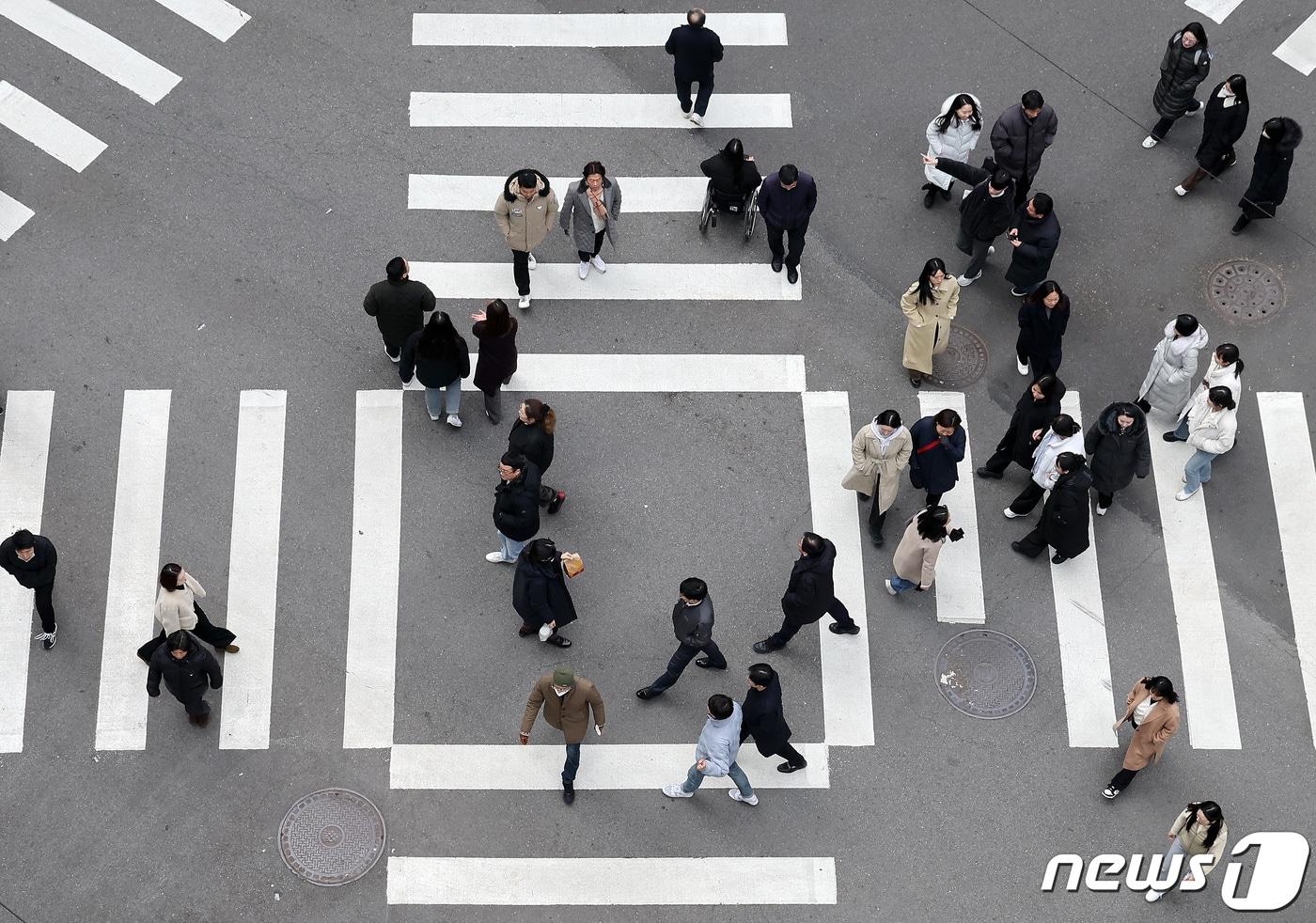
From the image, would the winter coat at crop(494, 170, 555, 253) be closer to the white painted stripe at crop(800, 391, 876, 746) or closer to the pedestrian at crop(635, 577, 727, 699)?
the white painted stripe at crop(800, 391, 876, 746)

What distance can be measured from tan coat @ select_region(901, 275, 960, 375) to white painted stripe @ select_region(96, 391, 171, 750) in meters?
7.55

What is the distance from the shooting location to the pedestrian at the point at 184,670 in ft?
43.0

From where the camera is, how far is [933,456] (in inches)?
570

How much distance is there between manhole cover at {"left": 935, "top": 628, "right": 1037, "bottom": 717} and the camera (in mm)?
14281

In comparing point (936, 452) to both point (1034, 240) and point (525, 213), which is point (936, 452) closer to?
point (1034, 240)

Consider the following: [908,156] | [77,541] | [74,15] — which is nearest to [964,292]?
[908,156]

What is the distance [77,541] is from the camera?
14891mm

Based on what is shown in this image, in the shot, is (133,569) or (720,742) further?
(133,569)

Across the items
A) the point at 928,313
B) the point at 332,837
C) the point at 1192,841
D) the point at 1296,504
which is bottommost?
the point at 1192,841

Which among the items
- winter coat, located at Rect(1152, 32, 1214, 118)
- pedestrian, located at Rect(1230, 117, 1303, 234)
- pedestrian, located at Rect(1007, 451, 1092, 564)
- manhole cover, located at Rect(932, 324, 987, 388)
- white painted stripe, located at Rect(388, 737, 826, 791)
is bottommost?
white painted stripe, located at Rect(388, 737, 826, 791)

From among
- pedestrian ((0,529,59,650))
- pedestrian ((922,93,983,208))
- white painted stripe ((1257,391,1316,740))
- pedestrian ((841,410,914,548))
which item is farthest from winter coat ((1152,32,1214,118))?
pedestrian ((0,529,59,650))

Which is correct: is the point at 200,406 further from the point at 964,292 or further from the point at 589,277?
the point at 964,292

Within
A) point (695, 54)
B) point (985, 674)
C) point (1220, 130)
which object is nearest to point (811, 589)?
point (985, 674)

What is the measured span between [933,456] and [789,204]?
314 centimetres
